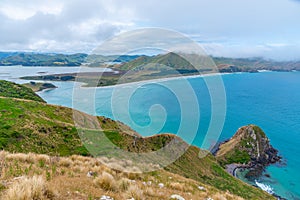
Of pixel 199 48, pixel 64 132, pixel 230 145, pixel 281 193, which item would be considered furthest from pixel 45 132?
pixel 230 145

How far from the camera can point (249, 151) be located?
70438 millimetres

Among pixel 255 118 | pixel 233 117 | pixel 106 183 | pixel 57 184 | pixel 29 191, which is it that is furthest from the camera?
pixel 233 117

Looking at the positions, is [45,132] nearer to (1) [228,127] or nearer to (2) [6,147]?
(2) [6,147]

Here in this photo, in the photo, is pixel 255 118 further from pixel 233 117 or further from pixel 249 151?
pixel 249 151

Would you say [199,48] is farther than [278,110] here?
No

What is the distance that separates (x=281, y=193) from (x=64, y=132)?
51.6 metres

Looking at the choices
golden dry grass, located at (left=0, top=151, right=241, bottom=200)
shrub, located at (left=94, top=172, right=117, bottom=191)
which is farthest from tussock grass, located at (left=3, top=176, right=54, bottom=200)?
shrub, located at (left=94, top=172, right=117, bottom=191)

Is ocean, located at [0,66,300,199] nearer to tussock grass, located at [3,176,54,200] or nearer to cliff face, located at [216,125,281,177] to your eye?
cliff face, located at [216,125,281,177]

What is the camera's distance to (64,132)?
2859 cm

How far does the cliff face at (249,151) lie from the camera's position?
66438 millimetres

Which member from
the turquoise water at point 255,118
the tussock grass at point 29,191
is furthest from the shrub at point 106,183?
the turquoise water at point 255,118

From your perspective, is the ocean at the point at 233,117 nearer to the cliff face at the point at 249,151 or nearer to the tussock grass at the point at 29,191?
the cliff face at the point at 249,151

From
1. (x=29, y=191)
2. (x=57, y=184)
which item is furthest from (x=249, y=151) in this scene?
(x=29, y=191)

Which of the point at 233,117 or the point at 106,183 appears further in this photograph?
the point at 233,117
